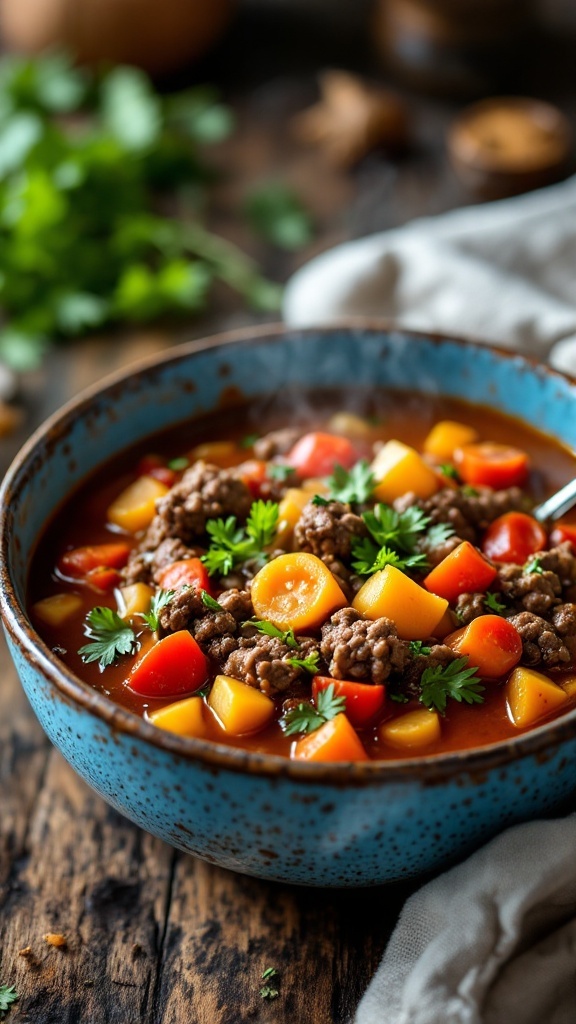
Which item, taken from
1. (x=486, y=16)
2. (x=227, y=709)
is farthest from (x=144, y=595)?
(x=486, y=16)

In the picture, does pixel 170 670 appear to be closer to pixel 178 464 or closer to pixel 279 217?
pixel 178 464

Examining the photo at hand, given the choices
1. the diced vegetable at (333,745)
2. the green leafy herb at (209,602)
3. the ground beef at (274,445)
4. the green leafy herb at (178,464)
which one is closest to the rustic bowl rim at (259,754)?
the diced vegetable at (333,745)

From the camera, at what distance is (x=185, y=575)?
11.8 ft

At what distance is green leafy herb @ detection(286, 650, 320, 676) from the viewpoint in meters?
3.24

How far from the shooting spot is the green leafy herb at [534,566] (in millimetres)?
3559

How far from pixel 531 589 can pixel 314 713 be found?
2.78 ft

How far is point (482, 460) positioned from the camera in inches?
164

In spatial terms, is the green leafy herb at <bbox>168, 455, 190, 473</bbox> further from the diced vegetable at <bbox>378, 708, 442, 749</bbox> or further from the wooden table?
the diced vegetable at <bbox>378, 708, 442, 749</bbox>

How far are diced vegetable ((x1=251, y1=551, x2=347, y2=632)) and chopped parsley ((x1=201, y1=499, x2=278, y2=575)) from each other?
14 cm

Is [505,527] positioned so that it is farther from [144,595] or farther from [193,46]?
[193,46]

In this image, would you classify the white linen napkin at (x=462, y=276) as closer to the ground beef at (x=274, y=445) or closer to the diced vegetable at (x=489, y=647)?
the ground beef at (x=274, y=445)

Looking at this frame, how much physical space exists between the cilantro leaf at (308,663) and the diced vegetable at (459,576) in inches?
18.7

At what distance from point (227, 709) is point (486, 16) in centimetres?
591

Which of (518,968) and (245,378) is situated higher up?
(245,378)
